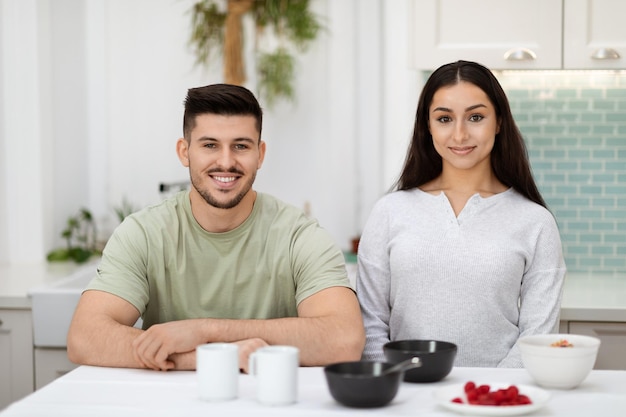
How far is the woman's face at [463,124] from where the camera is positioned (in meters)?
2.48

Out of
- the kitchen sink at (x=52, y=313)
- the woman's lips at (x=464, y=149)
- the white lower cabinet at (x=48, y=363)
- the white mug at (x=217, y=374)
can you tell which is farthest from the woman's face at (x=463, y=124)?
the white lower cabinet at (x=48, y=363)

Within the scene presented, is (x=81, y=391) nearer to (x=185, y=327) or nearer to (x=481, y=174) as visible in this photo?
(x=185, y=327)

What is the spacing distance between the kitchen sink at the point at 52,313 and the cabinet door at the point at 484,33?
1512 millimetres

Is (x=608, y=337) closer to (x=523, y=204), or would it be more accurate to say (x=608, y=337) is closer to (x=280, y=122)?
(x=523, y=204)

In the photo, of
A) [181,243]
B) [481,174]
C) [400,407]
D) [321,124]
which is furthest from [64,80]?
[400,407]

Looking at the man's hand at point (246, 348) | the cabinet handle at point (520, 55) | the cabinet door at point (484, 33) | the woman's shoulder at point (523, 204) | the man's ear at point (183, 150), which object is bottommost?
the man's hand at point (246, 348)

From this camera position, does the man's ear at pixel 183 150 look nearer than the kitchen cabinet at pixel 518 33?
Yes

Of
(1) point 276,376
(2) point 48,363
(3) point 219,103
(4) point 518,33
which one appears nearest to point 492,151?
(3) point 219,103

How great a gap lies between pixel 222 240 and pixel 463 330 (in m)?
0.69

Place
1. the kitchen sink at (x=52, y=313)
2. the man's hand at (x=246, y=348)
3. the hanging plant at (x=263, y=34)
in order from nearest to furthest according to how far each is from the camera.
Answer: the man's hand at (x=246, y=348) → the kitchen sink at (x=52, y=313) → the hanging plant at (x=263, y=34)

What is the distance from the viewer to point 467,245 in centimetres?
248

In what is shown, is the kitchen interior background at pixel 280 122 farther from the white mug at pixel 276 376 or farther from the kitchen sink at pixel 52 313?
the white mug at pixel 276 376

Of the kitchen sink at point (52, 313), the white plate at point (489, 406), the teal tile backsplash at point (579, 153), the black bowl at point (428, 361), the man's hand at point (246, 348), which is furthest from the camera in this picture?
the teal tile backsplash at point (579, 153)

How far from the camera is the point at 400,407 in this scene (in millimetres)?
1781
